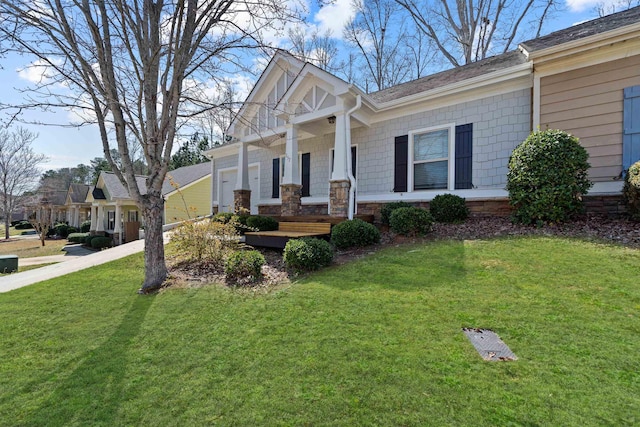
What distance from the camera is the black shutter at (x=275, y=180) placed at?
11966mm

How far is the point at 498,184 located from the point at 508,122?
4.95 feet

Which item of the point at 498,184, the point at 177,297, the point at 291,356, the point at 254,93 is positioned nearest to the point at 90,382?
the point at 291,356

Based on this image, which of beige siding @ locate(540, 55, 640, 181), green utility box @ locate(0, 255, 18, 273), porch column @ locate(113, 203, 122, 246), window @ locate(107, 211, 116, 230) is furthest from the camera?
window @ locate(107, 211, 116, 230)

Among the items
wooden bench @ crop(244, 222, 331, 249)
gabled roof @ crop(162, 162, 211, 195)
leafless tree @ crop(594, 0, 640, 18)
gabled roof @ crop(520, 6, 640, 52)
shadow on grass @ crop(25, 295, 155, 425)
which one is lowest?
shadow on grass @ crop(25, 295, 155, 425)

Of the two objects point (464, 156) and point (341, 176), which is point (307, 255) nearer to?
point (341, 176)

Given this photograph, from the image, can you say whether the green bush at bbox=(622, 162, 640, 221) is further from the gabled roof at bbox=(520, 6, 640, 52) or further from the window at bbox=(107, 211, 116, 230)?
the window at bbox=(107, 211, 116, 230)

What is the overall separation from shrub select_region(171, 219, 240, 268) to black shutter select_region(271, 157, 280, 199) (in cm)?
554

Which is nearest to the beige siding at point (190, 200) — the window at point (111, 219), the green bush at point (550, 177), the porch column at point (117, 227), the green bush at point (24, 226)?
the porch column at point (117, 227)

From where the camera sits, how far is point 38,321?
13.1 feet

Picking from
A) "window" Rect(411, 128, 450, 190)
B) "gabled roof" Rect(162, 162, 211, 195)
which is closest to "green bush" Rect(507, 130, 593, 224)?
"window" Rect(411, 128, 450, 190)

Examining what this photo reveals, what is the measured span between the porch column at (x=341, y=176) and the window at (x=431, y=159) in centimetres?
208

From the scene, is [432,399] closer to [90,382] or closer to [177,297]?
[90,382]

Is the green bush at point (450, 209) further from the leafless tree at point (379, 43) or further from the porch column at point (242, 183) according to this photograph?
the leafless tree at point (379, 43)

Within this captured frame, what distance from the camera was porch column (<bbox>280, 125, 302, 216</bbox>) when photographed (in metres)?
9.12
